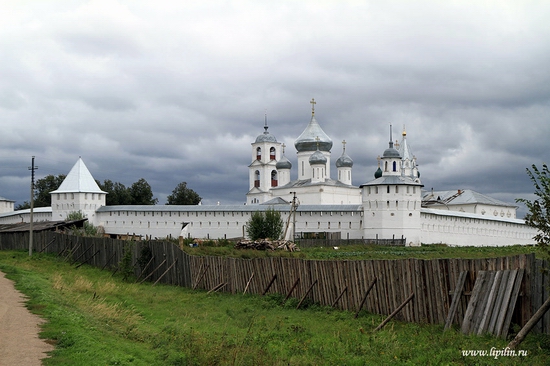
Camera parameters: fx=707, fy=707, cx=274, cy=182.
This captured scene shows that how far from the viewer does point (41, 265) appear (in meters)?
25.8

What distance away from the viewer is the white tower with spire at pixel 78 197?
2156 inches

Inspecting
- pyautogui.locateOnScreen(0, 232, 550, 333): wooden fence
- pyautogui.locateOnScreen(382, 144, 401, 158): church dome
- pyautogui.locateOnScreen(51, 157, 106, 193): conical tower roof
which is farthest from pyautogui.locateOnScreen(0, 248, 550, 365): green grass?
pyautogui.locateOnScreen(382, 144, 401, 158): church dome

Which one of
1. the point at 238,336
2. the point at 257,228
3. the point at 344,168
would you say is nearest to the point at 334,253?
the point at 257,228

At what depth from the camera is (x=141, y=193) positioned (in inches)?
2844

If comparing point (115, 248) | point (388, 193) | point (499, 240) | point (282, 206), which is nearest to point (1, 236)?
point (115, 248)

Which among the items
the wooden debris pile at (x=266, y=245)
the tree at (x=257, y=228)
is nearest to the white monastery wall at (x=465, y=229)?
the tree at (x=257, y=228)

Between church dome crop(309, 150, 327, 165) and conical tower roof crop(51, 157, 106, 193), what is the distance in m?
18.0

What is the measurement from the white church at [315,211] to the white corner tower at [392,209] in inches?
2.6

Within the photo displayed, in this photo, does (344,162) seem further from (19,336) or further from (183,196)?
(19,336)

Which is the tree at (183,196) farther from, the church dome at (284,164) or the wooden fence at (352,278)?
the wooden fence at (352,278)

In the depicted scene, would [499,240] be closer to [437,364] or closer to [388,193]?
[388,193]

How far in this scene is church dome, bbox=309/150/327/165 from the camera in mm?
60812

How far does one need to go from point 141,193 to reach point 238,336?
206 feet

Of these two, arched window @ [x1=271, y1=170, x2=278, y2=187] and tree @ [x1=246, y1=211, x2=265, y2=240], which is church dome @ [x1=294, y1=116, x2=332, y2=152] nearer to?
arched window @ [x1=271, y1=170, x2=278, y2=187]
